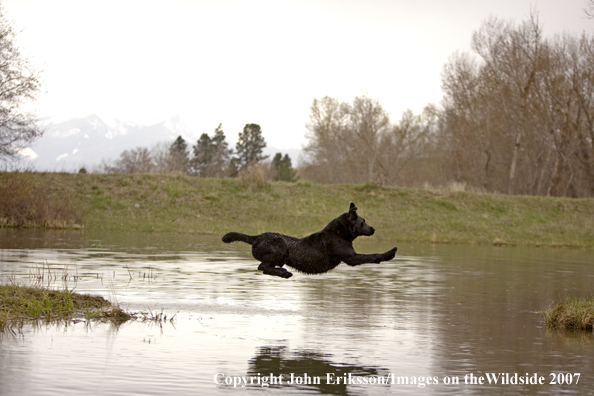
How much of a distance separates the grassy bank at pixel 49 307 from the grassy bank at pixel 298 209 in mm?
19443

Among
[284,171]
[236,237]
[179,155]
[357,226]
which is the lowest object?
[236,237]

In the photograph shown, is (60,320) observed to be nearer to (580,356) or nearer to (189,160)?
(580,356)

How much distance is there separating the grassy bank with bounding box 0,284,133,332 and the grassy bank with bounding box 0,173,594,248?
19.4 metres

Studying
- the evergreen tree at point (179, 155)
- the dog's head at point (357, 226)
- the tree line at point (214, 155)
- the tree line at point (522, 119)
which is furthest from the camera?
the tree line at point (214, 155)

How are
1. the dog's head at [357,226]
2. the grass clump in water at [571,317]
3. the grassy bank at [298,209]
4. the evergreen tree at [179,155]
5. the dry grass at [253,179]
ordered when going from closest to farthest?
the dog's head at [357,226], the grass clump in water at [571,317], the grassy bank at [298,209], the dry grass at [253,179], the evergreen tree at [179,155]

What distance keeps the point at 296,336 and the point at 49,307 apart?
3.86 metres

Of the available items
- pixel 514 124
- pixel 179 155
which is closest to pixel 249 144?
pixel 179 155

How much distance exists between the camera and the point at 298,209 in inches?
1377

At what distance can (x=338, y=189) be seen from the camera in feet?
130

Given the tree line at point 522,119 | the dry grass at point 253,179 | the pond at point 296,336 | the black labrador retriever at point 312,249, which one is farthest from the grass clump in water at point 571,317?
the tree line at point 522,119

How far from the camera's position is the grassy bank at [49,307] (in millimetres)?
9422

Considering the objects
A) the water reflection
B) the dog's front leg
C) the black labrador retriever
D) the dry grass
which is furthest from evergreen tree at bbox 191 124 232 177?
the water reflection

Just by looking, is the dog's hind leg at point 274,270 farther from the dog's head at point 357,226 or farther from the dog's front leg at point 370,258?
the dog's head at point 357,226

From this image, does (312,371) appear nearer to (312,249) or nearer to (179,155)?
(312,249)
